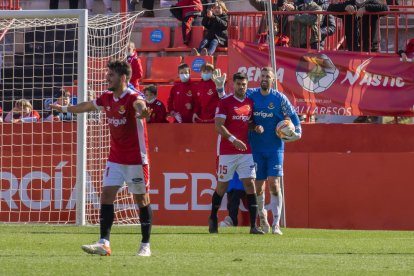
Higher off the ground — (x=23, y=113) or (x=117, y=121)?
(x=117, y=121)

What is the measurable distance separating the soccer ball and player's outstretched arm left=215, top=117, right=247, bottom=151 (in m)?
0.65

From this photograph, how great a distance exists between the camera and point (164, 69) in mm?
23953

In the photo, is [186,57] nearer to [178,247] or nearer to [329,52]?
[329,52]

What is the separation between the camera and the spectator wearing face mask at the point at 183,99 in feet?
64.0

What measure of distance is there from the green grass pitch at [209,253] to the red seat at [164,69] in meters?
7.56

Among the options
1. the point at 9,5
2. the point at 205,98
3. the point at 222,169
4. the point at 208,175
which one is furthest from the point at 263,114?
the point at 9,5

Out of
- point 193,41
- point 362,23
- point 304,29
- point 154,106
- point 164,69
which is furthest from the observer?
point 193,41

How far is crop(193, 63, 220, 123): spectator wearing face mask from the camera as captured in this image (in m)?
19.2

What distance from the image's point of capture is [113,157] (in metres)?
11.9

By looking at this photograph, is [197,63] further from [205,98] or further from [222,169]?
[222,169]

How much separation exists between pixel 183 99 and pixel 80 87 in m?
2.60

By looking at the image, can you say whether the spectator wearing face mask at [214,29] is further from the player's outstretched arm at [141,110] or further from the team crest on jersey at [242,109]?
the player's outstretched arm at [141,110]

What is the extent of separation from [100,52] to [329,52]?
12.7 ft

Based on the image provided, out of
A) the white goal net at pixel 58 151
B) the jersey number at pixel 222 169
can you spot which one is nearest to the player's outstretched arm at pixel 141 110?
the jersey number at pixel 222 169
